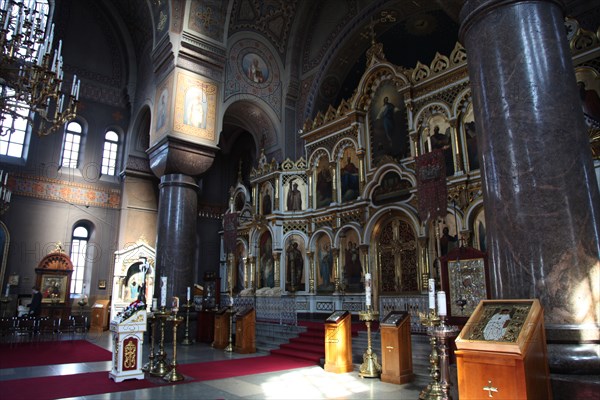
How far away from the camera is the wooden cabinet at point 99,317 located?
576 inches

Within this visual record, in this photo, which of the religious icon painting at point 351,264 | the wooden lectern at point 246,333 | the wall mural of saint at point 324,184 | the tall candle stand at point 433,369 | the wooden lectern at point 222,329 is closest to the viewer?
the tall candle stand at point 433,369

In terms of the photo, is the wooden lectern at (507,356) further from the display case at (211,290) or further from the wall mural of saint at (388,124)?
the display case at (211,290)

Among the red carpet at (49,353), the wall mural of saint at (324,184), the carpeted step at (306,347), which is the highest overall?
the wall mural of saint at (324,184)

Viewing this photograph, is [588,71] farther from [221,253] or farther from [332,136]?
[221,253]

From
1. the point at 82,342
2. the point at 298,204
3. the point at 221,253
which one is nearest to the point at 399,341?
the point at 298,204

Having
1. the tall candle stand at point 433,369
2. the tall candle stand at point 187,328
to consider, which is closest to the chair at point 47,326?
the tall candle stand at point 187,328

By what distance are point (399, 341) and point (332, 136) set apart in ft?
26.3

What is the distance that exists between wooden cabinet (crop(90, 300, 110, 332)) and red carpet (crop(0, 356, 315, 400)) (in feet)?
Answer: 26.6

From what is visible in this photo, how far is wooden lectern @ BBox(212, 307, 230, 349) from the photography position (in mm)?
10570

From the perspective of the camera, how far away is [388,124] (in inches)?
462

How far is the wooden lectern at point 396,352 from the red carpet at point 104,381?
6.52 ft

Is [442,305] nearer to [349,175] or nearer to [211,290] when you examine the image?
[349,175]

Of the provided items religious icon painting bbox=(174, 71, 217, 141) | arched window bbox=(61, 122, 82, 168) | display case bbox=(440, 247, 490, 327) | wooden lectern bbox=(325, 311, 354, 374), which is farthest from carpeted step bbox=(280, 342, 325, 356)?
arched window bbox=(61, 122, 82, 168)

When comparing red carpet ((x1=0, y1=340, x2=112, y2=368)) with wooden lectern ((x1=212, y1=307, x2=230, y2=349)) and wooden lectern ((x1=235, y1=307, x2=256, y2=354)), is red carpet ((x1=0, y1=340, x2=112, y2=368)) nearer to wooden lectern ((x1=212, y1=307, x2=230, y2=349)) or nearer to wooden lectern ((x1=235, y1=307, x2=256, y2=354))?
wooden lectern ((x1=212, y1=307, x2=230, y2=349))
